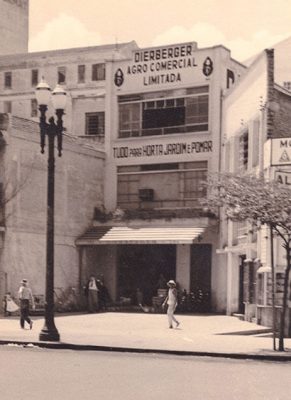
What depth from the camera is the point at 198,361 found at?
16.8 meters

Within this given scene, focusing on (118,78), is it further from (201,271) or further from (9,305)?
(9,305)

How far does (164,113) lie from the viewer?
39.1 m

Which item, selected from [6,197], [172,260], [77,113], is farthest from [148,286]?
[77,113]

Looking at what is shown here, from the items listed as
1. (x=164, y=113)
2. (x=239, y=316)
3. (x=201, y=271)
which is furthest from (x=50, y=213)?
(x=164, y=113)

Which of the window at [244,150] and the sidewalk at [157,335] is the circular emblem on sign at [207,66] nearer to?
the window at [244,150]

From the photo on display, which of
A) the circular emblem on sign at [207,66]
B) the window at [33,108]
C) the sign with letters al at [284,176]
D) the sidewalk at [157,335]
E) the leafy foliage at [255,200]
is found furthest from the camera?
the window at [33,108]

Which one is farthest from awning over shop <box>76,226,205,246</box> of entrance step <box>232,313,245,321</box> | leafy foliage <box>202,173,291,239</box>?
leafy foliage <box>202,173,291,239</box>

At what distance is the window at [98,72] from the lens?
5868 centimetres

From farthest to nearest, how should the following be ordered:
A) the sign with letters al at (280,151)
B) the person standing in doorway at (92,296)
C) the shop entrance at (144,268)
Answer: the shop entrance at (144,268) < the person standing in doorway at (92,296) < the sign with letters al at (280,151)

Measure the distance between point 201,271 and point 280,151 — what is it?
12.9m

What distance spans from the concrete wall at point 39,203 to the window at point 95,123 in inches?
440

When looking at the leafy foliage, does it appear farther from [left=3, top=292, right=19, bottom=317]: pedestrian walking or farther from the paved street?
[left=3, top=292, right=19, bottom=317]: pedestrian walking

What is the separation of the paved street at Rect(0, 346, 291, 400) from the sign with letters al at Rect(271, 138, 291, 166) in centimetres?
978

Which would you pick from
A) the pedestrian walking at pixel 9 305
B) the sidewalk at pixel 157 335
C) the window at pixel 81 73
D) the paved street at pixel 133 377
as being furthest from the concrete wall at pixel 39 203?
the window at pixel 81 73
